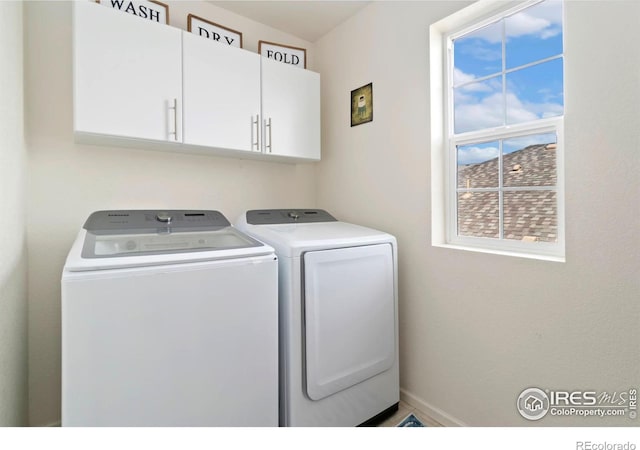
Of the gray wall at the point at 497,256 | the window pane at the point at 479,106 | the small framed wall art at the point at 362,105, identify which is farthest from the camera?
the small framed wall art at the point at 362,105

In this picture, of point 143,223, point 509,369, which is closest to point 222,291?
point 143,223

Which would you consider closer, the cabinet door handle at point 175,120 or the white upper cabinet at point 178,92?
the white upper cabinet at point 178,92

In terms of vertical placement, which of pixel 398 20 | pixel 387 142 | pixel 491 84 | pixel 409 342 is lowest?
pixel 409 342

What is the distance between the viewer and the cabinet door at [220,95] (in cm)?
176

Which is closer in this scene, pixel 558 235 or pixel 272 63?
pixel 558 235

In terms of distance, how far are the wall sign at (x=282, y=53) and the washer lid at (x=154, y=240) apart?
1195 mm

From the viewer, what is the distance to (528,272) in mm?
1426

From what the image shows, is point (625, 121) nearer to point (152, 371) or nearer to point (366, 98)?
point (366, 98)

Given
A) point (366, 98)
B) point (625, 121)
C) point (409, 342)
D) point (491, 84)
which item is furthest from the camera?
point (366, 98)

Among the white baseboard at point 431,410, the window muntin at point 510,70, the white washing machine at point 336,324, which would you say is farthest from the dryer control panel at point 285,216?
the white baseboard at point 431,410

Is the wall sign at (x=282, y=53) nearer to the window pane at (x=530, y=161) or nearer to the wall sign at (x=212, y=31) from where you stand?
the wall sign at (x=212, y=31)

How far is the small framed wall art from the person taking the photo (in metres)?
2.17

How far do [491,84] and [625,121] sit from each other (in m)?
0.67

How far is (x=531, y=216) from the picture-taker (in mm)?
1513
